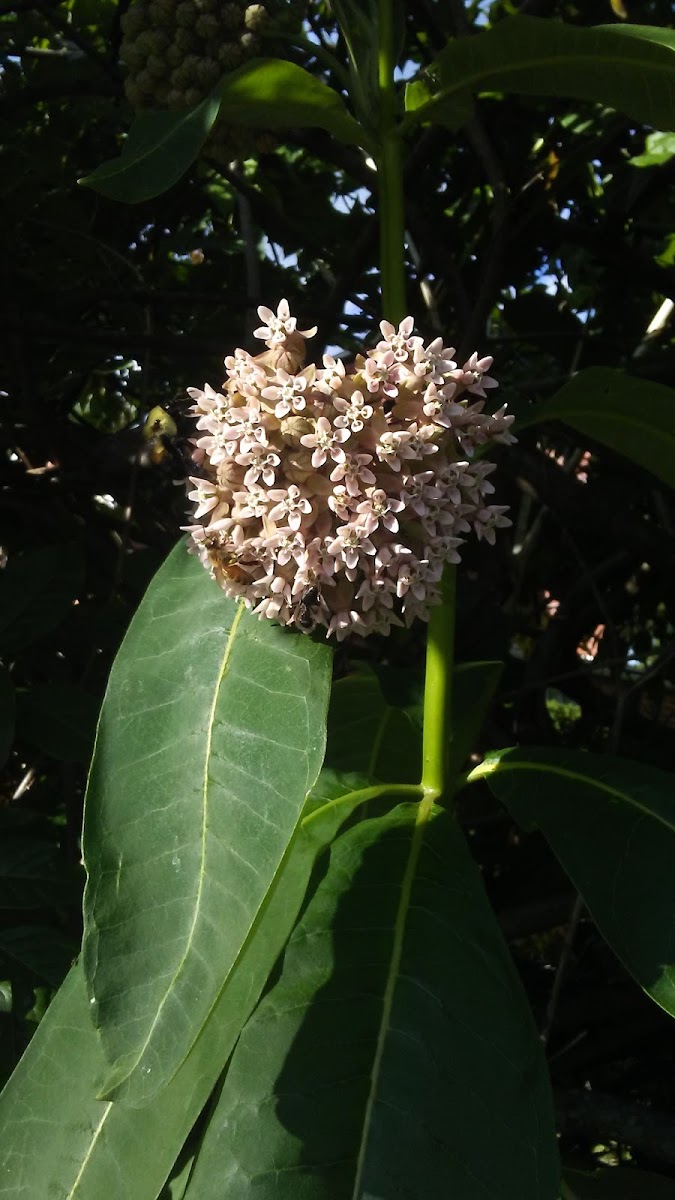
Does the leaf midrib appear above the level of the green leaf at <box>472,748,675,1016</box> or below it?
above

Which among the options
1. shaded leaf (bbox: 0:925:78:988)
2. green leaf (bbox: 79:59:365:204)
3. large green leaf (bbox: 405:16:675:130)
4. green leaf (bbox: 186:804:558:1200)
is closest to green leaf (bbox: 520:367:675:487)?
large green leaf (bbox: 405:16:675:130)

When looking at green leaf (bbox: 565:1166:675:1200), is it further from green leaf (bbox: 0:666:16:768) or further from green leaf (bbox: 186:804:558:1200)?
green leaf (bbox: 0:666:16:768)

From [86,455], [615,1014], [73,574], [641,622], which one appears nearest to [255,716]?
[73,574]

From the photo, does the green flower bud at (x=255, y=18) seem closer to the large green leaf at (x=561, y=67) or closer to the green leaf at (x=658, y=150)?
the large green leaf at (x=561, y=67)

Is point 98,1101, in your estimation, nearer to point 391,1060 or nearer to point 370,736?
point 391,1060

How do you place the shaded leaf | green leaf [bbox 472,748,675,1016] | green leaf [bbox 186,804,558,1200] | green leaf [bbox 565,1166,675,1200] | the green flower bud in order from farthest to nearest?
1. the green flower bud
2. green leaf [bbox 565,1166,675,1200]
3. the shaded leaf
4. green leaf [bbox 472,748,675,1016]
5. green leaf [bbox 186,804,558,1200]

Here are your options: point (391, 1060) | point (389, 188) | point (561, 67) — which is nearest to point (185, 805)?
point (391, 1060)

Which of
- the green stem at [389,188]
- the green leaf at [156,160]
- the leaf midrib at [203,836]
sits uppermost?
the green leaf at [156,160]

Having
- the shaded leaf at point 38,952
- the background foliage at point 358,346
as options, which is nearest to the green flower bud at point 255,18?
the background foliage at point 358,346
